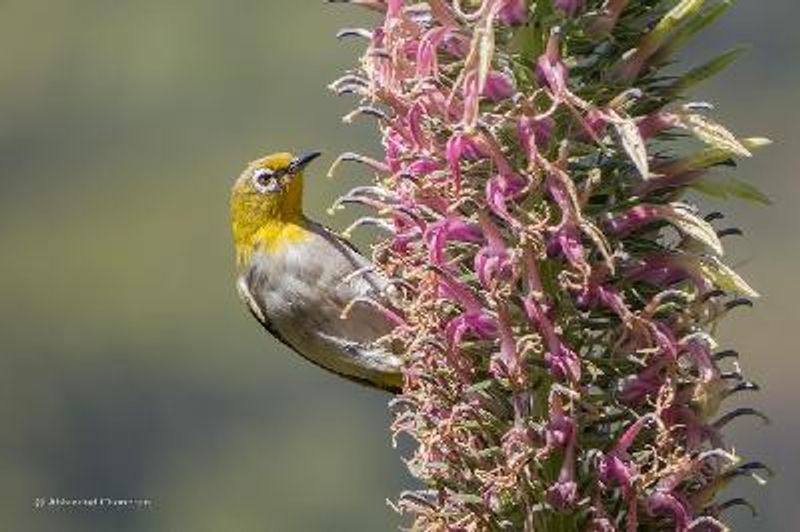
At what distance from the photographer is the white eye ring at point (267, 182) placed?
12.8 metres

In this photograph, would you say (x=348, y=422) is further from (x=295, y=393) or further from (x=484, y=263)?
(x=484, y=263)

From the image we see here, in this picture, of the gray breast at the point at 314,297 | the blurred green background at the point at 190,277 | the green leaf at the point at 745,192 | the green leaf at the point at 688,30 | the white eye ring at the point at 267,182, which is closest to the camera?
the green leaf at the point at 688,30

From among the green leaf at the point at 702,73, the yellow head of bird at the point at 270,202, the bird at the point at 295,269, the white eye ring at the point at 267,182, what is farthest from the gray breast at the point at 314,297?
the green leaf at the point at 702,73

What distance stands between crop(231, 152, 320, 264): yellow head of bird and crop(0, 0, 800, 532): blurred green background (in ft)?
324

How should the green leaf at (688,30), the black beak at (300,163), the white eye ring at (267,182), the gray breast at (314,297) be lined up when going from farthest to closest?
1. the white eye ring at (267,182)
2. the black beak at (300,163)
3. the gray breast at (314,297)
4. the green leaf at (688,30)

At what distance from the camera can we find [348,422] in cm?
14825

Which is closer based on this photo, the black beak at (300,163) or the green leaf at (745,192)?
the green leaf at (745,192)

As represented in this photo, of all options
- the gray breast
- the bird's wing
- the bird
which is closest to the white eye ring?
the bird

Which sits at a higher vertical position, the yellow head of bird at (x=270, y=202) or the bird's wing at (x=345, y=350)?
the yellow head of bird at (x=270, y=202)

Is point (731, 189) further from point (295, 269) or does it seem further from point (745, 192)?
point (295, 269)

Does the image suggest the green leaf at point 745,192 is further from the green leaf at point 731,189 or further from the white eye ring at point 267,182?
the white eye ring at point 267,182

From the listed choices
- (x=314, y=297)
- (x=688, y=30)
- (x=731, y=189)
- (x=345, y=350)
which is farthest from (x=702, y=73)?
(x=314, y=297)

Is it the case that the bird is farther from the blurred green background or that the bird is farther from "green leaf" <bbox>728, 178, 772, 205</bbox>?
the blurred green background

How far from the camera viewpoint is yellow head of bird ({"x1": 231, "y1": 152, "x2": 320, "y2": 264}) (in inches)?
502
